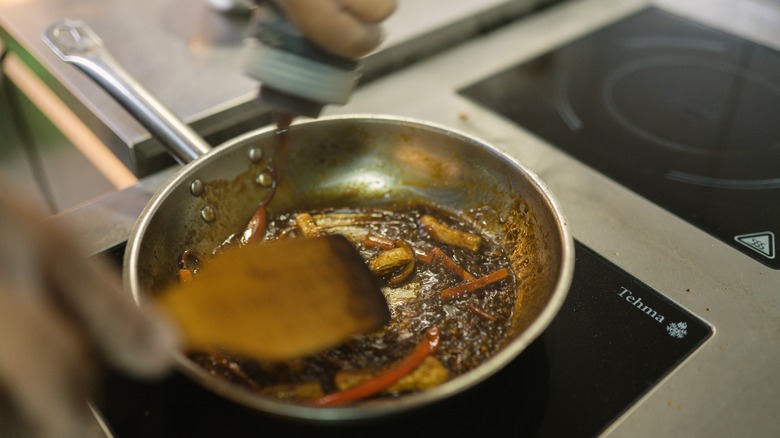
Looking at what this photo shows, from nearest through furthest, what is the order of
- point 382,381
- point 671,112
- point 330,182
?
point 382,381 < point 330,182 < point 671,112

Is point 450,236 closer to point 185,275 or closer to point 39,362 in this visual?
point 185,275

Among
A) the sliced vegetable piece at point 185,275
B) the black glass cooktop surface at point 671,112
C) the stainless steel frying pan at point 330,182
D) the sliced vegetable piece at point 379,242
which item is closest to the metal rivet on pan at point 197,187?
the stainless steel frying pan at point 330,182

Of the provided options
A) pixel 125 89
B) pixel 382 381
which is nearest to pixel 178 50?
pixel 125 89

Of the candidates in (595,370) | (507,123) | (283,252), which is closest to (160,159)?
A: (283,252)

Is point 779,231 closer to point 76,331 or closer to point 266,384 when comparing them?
point 266,384

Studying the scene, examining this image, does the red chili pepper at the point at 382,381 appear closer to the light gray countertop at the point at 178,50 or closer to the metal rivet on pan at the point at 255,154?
the metal rivet on pan at the point at 255,154

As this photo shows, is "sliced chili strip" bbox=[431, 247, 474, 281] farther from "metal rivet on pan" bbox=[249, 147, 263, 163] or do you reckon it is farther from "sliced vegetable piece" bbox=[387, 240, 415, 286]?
"metal rivet on pan" bbox=[249, 147, 263, 163]

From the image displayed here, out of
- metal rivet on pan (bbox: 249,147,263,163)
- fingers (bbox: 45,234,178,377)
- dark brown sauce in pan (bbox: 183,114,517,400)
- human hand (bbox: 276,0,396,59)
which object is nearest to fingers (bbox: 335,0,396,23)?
human hand (bbox: 276,0,396,59)
